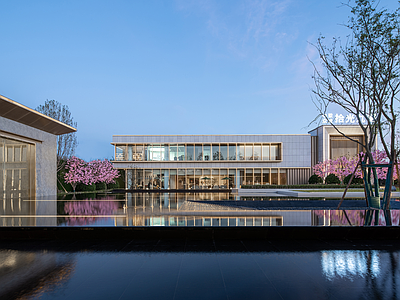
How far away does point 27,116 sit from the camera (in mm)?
18766

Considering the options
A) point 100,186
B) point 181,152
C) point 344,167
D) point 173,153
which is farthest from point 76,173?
point 344,167

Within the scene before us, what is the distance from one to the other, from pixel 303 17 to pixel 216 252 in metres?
15.5

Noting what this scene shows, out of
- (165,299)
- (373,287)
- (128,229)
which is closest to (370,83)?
(373,287)

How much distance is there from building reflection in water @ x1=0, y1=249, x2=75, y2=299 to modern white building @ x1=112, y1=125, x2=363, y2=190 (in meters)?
32.9

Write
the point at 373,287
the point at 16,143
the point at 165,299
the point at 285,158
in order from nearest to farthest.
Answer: the point at 165,299, the point at 373,287, the point at 16,143, the point at 285,158

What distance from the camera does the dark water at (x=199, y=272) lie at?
12.3 feet

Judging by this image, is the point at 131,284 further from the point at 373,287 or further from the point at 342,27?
the point at 342,27

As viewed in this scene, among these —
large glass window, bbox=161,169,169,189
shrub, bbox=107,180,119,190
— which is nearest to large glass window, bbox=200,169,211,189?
large glass window, bbox=161,169,169,189

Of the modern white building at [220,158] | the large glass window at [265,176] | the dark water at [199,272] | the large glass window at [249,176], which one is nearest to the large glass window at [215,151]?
the modern white building at [220,158]

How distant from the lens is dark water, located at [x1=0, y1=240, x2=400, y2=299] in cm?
376

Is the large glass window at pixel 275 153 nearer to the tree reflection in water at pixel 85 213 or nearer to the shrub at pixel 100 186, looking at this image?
the shrub at pixel 100 186

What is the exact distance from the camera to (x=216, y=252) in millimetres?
5785

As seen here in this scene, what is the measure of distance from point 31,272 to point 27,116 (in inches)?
678

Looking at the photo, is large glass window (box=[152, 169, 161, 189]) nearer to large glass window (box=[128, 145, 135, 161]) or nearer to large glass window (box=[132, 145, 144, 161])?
large glass window (box=[132, 145, 144, 161])
